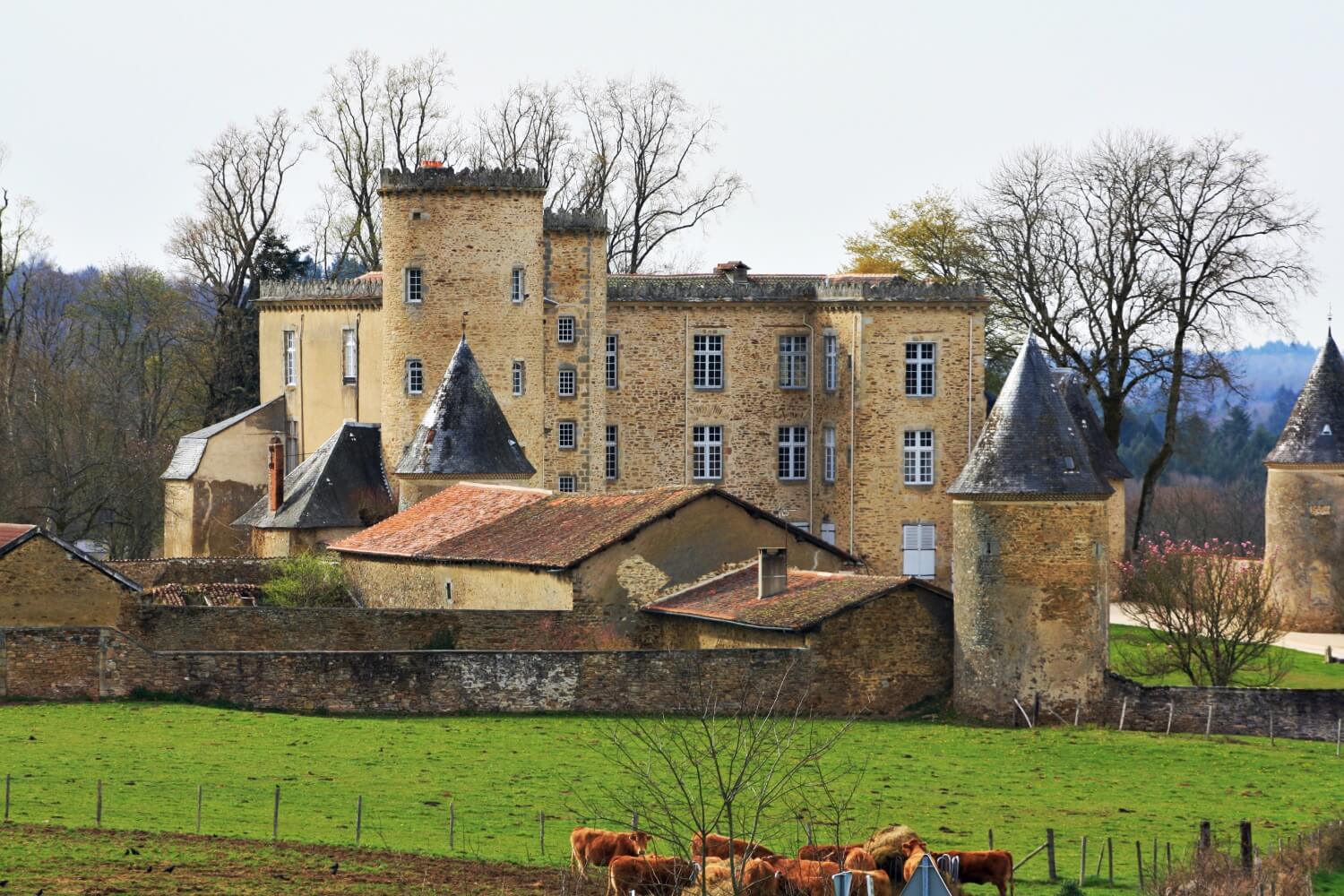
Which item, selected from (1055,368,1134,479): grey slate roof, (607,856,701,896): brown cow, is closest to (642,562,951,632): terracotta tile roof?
(607,856,701,896): brown cow

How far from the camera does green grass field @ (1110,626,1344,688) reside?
4209 centimetres

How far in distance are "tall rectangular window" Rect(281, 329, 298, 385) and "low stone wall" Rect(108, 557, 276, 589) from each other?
9357mm

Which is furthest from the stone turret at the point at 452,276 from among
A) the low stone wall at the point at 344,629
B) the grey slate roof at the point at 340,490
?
the low stone wall at the point at 344,629

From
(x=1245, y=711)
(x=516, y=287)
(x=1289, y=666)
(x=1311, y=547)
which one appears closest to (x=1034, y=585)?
(x=1245, y=711)

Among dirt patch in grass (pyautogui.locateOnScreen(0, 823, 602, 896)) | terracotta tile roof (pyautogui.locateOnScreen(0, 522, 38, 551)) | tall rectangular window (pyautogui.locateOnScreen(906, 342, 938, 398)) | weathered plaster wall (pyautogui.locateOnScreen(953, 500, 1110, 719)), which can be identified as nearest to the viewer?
dirt patch in grass (pyautogui.locateOnScreen(0, 823, 602, 896))

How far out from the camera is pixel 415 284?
5391 centimetres

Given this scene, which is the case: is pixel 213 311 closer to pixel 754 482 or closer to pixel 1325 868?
pixel 754 482

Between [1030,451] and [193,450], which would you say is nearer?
[1030,451]

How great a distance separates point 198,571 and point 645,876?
29530 mm

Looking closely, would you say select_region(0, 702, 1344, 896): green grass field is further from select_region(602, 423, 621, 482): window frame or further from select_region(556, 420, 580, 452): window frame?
select_region(602, 423, 621, 482): window frame

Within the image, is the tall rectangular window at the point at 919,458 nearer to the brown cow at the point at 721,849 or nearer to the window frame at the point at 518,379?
the window frame at the point at 518,379

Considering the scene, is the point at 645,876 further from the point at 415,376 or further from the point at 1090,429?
the point at 1090,429

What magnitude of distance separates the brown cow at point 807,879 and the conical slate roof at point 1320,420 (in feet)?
111

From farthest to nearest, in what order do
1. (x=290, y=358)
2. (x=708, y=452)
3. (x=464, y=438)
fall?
(x=290, y=358) → (x=708, y=452) → (x=464, y=438)
